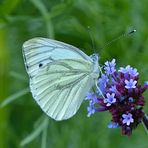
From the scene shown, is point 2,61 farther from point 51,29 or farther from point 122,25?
point 122,25

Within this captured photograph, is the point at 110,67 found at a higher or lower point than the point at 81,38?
higher

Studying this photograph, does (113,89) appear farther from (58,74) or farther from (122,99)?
(58,74)

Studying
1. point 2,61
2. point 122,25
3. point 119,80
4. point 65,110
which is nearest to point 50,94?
point 65,110

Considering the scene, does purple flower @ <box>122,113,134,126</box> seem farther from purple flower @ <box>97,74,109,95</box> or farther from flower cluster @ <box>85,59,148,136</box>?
purple flower @ <box>97,74,109,95</box>

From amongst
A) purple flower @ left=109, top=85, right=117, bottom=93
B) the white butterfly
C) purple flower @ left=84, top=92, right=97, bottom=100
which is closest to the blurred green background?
the white butterfly

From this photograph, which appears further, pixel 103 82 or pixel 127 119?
pixel 103 82

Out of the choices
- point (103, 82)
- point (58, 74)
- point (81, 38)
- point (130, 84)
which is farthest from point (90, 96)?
point (81, 38)
